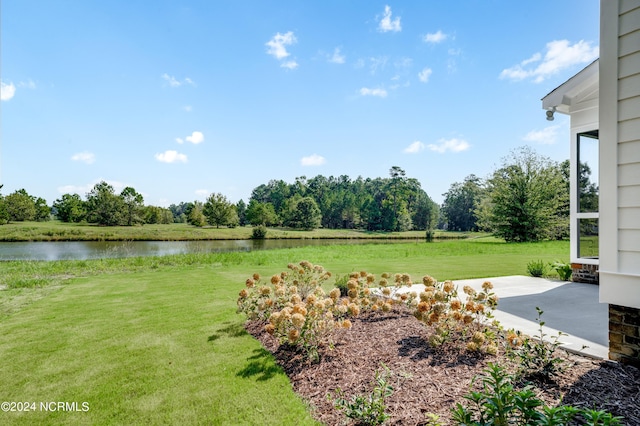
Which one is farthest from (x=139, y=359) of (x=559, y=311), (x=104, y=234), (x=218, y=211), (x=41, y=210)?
(x=41, y=210)

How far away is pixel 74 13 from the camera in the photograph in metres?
7.58

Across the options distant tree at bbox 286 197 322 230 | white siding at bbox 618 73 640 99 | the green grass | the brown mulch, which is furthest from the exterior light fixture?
distant tree at bbox 286 197 322 230

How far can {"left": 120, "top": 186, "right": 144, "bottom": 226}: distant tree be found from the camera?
117 feet

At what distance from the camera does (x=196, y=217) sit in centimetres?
3672

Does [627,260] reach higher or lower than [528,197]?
lower

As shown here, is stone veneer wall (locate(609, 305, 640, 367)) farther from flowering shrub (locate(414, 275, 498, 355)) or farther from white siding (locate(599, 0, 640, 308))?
flowering shrub (locate(414, 275, 498, 355))

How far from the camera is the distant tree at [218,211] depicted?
36.3m

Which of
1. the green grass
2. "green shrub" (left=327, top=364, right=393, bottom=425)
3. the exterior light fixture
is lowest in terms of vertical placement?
the green grass

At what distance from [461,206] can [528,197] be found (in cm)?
3194

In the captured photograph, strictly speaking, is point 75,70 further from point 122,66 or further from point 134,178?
point 134,178

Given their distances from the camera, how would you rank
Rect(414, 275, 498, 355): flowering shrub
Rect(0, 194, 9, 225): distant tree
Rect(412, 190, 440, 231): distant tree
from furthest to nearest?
Rect(412, 190, 440, 231): distant tree
Rect(0, 194, 9, 225): distant tree
Rect(414, 275, 498, 355): flowering shrub

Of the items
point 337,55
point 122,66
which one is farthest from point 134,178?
point 337,55

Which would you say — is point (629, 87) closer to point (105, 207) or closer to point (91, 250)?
point (91, 250)

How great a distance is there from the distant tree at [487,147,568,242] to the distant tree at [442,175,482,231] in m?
27.4
